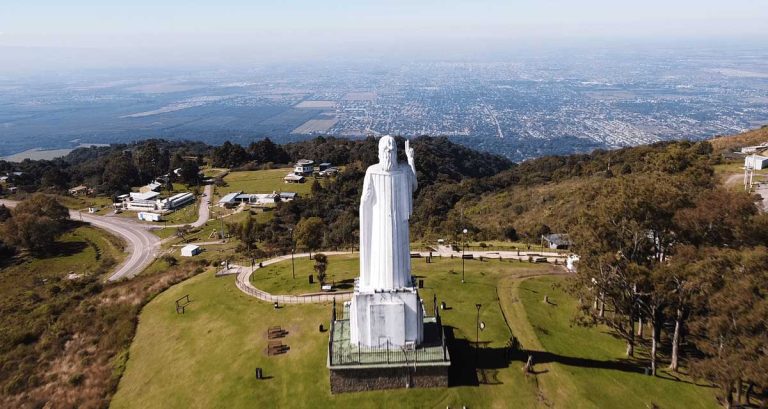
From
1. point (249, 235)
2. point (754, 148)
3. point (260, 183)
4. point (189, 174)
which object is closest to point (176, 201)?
point (189, 174)

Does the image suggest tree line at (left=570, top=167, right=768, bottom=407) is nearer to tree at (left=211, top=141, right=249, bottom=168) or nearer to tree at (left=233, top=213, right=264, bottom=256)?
tree at (left=233, top=213, right=264, bottom=256)

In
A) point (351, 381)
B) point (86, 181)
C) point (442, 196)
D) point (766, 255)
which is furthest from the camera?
point (86, 181)

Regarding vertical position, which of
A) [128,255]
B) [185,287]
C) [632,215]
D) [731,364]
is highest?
[632,215]

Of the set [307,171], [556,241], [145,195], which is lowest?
[145,195]

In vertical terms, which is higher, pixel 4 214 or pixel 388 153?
pixel 388 153

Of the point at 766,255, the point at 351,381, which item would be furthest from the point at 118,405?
the point at 766,255

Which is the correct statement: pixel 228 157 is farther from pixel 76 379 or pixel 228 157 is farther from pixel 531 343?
pixel 531 343

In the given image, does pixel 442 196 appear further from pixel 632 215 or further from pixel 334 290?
pixel 632 215
